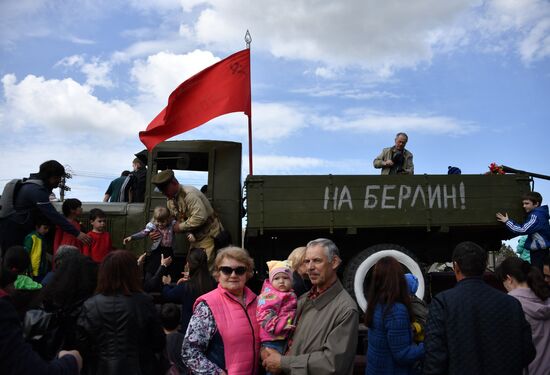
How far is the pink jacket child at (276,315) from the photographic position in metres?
3.01

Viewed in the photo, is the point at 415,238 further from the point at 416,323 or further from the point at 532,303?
the point at 416,323

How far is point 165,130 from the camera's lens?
25.0 ft

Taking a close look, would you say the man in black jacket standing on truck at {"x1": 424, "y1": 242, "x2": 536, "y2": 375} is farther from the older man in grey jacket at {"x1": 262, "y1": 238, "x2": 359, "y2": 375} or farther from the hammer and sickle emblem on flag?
the hammer and sickle emblem on flag

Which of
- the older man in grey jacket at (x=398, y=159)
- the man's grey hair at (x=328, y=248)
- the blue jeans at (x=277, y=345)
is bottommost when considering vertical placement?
the blue jeans at (x=277, y=345)

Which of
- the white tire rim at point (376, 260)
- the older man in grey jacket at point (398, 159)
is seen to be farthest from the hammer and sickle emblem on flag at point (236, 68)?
the white tire rim at point (376, 260)

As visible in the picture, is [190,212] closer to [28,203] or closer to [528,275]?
[28,203]

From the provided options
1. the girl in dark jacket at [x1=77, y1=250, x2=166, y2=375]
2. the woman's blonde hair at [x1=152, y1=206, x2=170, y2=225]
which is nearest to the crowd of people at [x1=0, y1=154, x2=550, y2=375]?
the girl in dark jacket at [x1=77, y1=250, x2=166, y2=375]

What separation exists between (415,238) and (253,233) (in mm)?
2405

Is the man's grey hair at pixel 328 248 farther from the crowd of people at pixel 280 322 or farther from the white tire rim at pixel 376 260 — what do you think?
the white tire rim at pixel 376 260

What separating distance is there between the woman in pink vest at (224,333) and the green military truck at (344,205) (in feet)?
12.0

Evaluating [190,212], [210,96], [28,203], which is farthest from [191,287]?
[210,96]

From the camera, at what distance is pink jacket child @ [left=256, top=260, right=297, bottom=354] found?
118 inches

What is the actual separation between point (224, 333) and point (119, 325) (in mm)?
551

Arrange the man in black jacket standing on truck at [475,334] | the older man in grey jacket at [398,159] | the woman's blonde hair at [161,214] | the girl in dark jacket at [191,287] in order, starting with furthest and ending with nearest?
the older man in grey jacket at [398,159] < the woman's blonde hair at [161,214] < the girl in dark jacket at [191,287] < the man in black jacket standing on truck at [475,334]
